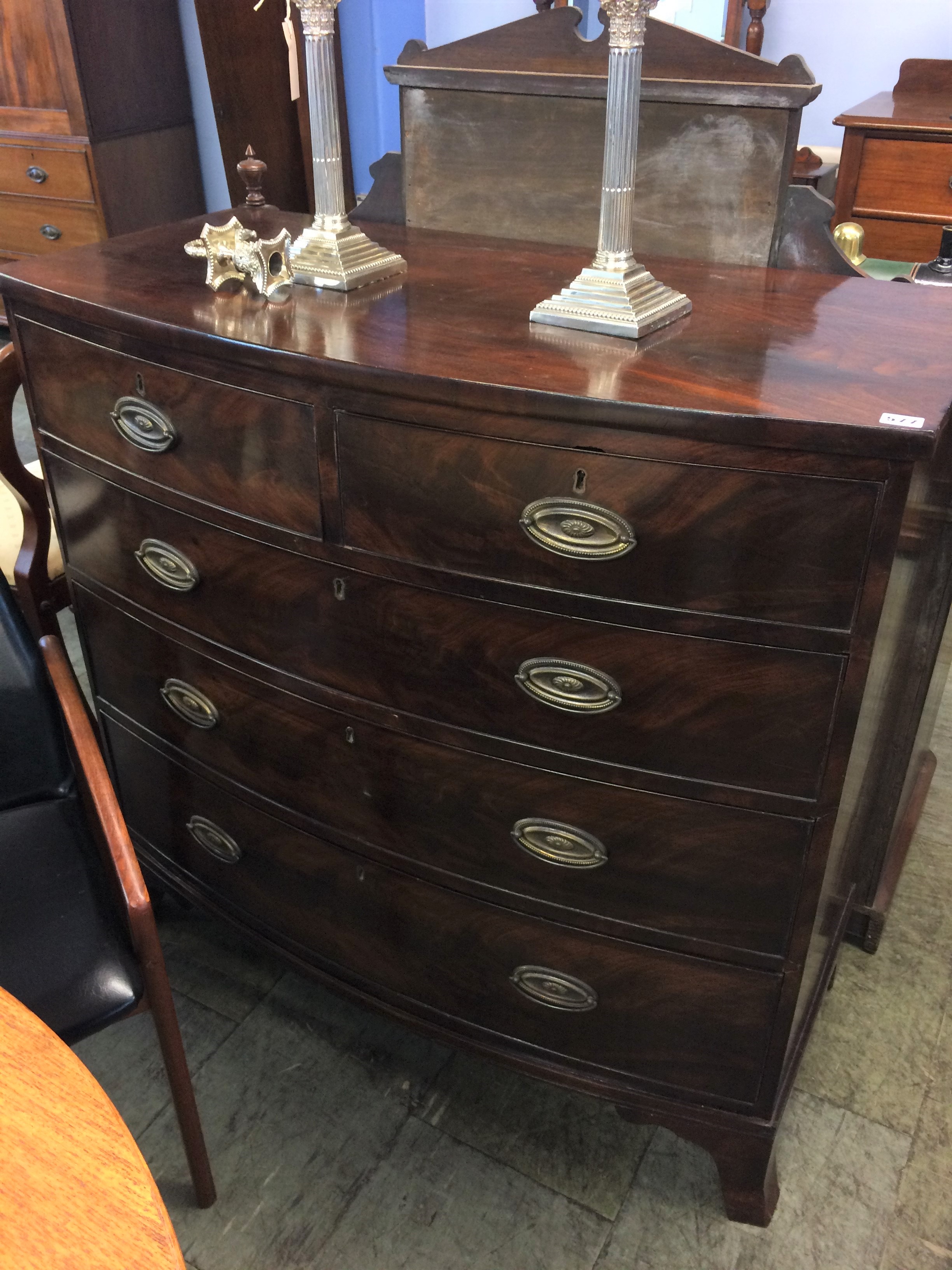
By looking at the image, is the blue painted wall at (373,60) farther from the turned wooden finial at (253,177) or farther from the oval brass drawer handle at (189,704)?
the oval brass drawer handle at (189,704)

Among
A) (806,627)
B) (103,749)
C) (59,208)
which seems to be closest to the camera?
(806,627)

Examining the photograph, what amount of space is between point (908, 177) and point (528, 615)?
2.54 meters

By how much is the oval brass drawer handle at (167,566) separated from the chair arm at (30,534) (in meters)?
0.45

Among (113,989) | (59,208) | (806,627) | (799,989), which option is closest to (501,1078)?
(799,989)

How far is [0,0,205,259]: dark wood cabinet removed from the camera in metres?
3.49

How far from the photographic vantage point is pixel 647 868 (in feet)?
3.66

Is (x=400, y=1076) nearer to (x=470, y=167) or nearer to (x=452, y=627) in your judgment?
(x=452, y=627)

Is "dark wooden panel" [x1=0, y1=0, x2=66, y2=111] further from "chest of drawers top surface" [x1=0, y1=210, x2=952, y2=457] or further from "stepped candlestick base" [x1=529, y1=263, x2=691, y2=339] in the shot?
"stepped candlestick base" [x1=529, y1=263, x2=691, y2=339]

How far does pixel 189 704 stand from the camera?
4.58 ft

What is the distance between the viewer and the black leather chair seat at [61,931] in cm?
105

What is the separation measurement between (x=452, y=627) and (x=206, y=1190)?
82 centimetres

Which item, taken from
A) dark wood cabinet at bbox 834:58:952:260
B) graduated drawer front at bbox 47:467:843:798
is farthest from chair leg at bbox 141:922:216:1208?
dark wood cabinet at bbox 834:58:952:260

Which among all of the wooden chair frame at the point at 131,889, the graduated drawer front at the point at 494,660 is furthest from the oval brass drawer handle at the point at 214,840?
the graduated drawer front at the point at 494,660

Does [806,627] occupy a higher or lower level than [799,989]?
higher
